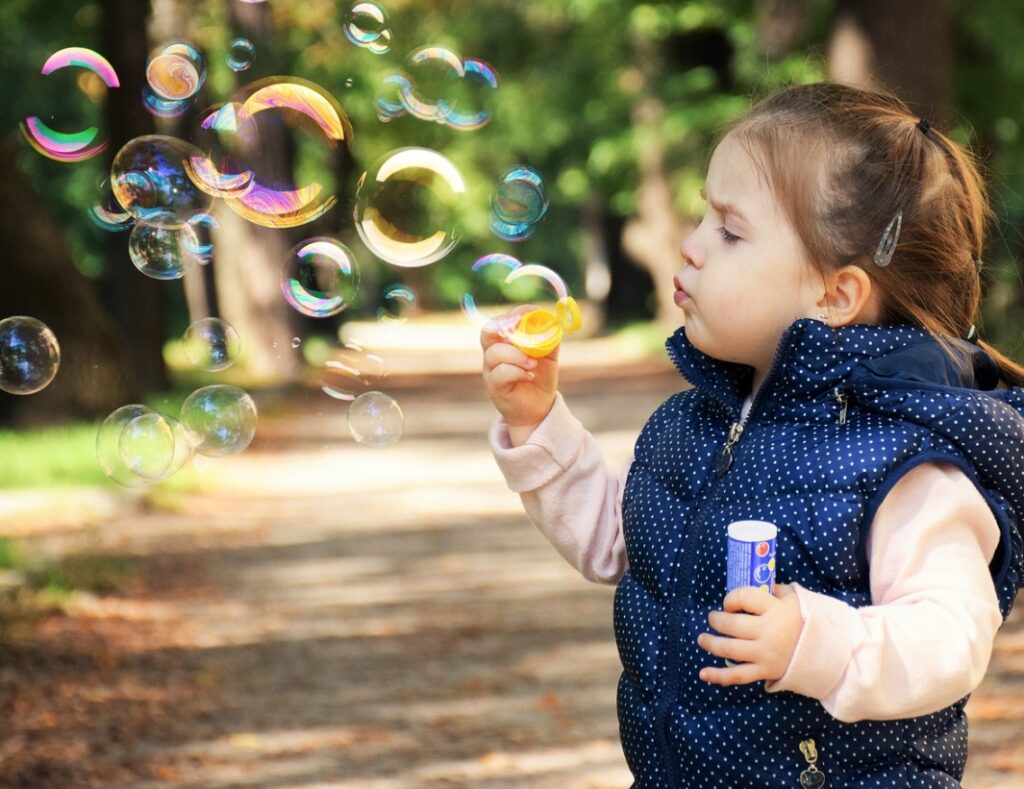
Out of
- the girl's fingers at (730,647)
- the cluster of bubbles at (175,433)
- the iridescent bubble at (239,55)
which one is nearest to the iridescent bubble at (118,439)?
the cluster of bubbles at (175,433)

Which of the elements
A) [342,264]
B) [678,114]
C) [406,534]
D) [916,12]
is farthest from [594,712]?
[678,114]

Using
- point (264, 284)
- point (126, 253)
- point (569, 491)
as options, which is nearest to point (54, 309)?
point (126, 253)

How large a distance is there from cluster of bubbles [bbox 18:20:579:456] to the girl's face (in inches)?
56.9

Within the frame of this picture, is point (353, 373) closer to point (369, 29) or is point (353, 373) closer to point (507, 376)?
point (369, 29)

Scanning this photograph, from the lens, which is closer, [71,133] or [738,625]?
[738,625]

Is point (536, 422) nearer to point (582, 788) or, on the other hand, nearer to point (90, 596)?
point (582, 788)

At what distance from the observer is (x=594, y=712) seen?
5.22 metres

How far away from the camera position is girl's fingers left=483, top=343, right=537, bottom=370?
7.98 feet

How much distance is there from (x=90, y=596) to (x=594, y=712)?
2782mm

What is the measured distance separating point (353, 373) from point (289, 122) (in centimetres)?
82

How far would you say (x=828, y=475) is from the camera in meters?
2.06

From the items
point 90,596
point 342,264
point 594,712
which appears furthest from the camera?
point 90,596

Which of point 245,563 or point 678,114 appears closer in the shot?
point 245,563

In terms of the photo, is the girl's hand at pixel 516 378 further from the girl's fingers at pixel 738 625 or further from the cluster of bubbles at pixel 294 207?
the cluster of bubbles at pixel 294 207
